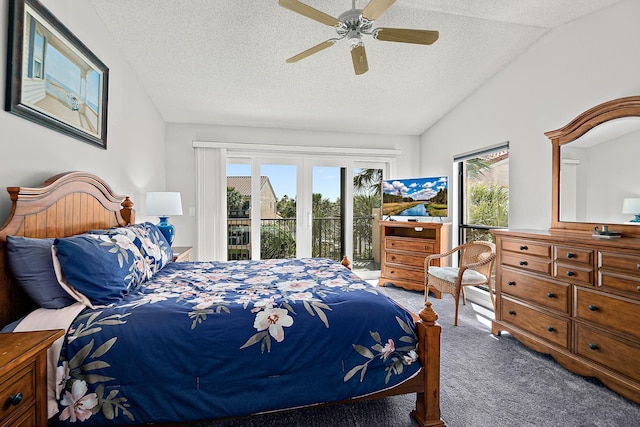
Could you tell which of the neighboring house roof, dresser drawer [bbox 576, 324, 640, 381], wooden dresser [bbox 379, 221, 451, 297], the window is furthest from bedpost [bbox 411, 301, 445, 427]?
the neighboring house roof

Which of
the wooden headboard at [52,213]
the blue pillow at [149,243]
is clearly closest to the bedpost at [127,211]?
the wooden headboard at [52,213]

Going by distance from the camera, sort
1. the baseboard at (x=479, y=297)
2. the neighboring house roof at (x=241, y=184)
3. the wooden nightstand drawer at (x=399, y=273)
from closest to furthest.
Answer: the baseboard at (x=479, y=297)
the wooden nightstand drawer at (x=399, y=273)
the neighboring house roof at (x=241, y=184)

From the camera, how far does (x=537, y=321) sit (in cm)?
246

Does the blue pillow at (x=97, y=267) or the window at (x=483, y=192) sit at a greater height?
the window at (x=483, y=192)

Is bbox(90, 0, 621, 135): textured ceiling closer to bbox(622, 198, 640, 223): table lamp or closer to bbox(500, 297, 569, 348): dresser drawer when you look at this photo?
bbox(622, 198, 640, 223): table lamp

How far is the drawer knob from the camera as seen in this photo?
100 centimetres

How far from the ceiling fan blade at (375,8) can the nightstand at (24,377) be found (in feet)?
7.50

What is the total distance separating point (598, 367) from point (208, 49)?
13.4ft

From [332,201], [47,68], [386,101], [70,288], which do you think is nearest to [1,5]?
[47,68]

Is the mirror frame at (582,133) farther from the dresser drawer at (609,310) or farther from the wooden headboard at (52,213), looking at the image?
the wooden headboard at (52,213)

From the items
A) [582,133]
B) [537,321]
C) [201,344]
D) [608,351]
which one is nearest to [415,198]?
[582,133]

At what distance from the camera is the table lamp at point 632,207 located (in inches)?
85.8

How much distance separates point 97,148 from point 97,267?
4.86 ft

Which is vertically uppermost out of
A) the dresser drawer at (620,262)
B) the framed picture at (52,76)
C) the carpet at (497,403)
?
the framed picture at (52,76)
